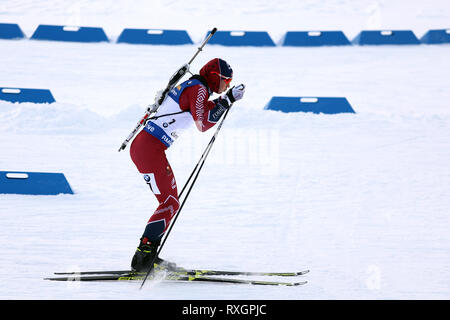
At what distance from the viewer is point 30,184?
7.85 m

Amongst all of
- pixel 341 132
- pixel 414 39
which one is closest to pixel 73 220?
pixel 341 132

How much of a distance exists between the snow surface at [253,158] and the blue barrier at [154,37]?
0.21 metres

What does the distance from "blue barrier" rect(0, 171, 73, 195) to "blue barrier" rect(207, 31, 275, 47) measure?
646 cm

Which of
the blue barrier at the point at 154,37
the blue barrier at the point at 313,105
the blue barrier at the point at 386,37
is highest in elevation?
the blue barrier at the point at 154,37

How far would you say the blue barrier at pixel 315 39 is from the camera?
1382cm

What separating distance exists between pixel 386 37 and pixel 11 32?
6795 millimetres

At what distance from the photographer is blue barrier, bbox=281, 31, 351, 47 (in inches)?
544

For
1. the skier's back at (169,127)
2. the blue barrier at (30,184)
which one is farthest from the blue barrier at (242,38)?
the skier's back at (169,127)

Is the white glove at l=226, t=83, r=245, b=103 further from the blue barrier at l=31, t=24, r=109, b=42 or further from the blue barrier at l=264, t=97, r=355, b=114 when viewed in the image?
the blue barrier at l=31, t=24, r=109, b=42

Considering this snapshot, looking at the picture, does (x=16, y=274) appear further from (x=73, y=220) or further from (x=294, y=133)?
(x=294, y=133)

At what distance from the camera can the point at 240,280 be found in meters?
5.61

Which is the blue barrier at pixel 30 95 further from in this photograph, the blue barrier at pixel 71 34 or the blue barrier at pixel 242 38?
the blue barrier at pixel 242 38

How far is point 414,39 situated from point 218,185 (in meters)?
7.06

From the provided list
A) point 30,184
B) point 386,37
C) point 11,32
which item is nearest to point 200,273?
point 30,184
